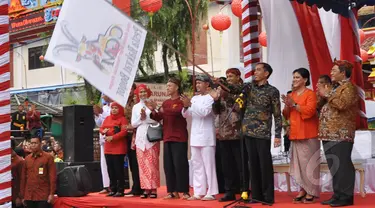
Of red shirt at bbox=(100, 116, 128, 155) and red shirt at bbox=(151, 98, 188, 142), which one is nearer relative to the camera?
red shirt at bbox=(151, 98, 188, 142)

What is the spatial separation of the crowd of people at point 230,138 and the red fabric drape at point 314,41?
212cm

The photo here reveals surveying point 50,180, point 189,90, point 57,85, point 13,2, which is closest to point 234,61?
point 189,90

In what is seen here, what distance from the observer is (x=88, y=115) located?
403 inches

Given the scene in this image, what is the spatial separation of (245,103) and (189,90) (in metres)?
13.2

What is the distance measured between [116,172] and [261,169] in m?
2.57

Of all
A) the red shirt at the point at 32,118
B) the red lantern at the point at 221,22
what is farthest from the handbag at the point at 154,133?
the red shirt at the point at 32,118

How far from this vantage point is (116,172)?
8914 mm

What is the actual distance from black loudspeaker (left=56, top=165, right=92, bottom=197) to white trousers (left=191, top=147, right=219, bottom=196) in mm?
2135

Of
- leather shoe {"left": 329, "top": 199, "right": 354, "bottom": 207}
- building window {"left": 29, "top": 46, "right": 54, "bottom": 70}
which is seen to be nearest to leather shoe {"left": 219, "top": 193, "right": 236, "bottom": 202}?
leather shoe {"left": 329, "top": 199, "right": 354, "bottom": 207}

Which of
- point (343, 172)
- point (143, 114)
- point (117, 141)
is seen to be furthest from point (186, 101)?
point (343, 172)

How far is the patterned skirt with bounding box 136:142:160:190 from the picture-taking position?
27.5 feet

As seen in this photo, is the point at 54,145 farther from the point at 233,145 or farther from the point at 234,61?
the point at 234,61

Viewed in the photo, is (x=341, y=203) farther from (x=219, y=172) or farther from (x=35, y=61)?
(x=35, y=61)

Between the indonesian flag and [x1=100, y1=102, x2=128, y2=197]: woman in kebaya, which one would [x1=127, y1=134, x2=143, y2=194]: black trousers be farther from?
the indonesian flag
